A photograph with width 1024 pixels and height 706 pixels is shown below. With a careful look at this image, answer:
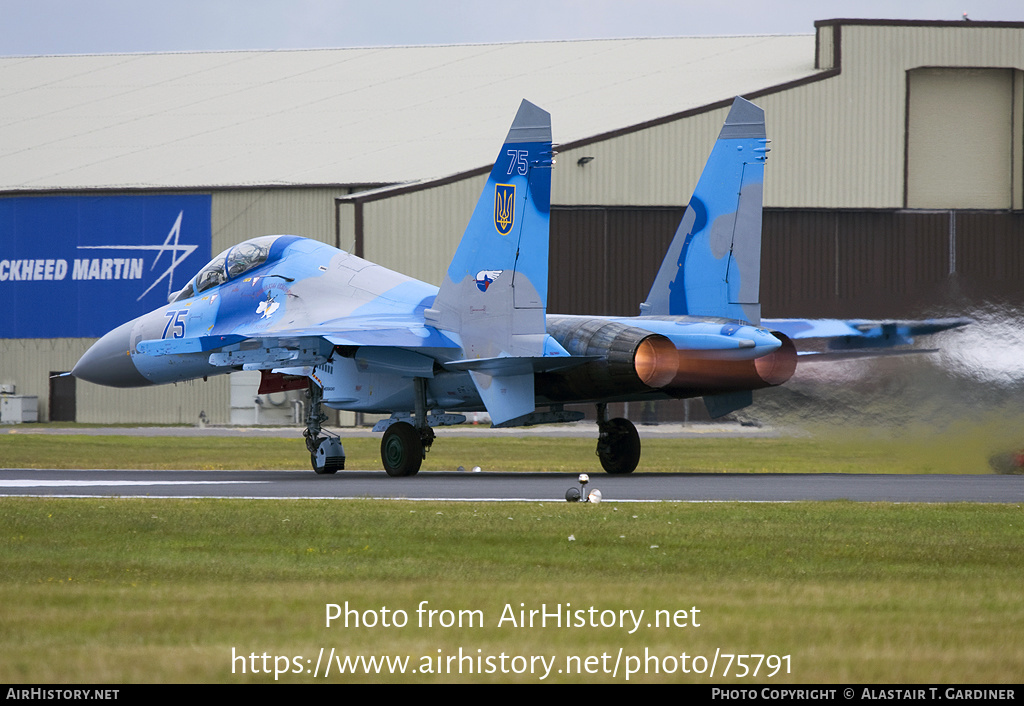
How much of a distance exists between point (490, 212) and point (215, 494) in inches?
228

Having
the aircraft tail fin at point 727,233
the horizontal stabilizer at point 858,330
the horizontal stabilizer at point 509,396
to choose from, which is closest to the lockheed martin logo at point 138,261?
the horizontal stabilizer at point 509,396

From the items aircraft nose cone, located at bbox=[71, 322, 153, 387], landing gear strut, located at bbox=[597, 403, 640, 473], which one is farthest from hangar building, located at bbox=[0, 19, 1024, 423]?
aircraft nose cone, located at bbox=[71, 322, 153, 387]

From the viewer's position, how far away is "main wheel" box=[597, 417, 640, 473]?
23.0m

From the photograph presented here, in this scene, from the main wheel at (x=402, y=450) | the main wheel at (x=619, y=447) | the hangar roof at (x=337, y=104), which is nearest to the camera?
the main wheel at (x=402, y=450)

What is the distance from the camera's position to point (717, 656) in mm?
6891

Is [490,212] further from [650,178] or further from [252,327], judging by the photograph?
[650,178]

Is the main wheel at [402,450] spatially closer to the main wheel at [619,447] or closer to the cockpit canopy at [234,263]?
the main wheel at [619,447]

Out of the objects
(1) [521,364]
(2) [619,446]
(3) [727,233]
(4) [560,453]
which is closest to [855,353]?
(3) [727,233]

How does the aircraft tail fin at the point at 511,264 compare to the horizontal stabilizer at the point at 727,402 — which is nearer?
the aircraft tail fin at the point at 511,264

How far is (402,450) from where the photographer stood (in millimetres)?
21859

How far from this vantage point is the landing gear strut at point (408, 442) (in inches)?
862

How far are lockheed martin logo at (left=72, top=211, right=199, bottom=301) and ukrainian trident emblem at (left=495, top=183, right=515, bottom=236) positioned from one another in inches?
1226

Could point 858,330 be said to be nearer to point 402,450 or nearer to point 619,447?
point 619,447

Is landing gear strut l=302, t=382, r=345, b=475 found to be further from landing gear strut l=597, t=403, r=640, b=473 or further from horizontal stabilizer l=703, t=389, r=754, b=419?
horizontal stabilizer l=703, t=389, r=754, b=419
